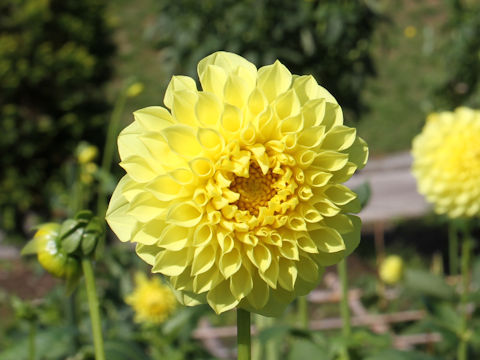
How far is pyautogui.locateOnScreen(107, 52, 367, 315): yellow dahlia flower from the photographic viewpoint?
91cm

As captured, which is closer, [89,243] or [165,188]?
[165,188]

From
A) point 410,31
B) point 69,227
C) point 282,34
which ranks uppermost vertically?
point 410,31

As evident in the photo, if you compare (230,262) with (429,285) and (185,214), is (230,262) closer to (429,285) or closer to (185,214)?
(185,214)

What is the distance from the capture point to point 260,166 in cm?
95

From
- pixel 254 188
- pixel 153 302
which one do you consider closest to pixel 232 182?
pixel 254 188

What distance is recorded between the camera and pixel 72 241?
3.53 feet

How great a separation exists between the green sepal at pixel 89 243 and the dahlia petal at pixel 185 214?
9.0 inches

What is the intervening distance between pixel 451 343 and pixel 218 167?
1.31 meters

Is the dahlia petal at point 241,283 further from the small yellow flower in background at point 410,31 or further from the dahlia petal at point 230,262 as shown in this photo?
the small yellow flower in background at point 410,31

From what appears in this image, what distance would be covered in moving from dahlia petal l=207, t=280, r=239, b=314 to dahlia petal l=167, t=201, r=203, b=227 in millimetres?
117

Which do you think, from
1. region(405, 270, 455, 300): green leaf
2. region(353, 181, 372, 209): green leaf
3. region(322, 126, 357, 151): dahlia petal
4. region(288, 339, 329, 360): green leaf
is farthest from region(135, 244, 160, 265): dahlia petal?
region(405, 270, 455, 300): green leaf

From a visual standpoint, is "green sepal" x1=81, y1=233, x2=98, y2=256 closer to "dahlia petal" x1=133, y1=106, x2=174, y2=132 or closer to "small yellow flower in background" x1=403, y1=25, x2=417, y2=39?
"dahlia petal" x1=133, y1=106, x2=174, y2=132

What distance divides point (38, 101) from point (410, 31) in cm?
632

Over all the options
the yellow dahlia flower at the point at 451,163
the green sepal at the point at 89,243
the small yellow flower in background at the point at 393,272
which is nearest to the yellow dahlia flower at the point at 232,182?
the green sepal at the point at 89,243
